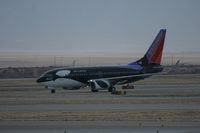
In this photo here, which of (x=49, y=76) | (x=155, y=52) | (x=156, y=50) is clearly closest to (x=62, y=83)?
(x=49, y=76)

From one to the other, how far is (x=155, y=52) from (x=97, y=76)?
969 centimetres

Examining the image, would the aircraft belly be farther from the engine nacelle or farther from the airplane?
the engine nacelle

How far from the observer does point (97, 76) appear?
69.2 m

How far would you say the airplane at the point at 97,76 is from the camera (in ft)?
222

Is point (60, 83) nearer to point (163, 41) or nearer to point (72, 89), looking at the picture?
point (72, 89)

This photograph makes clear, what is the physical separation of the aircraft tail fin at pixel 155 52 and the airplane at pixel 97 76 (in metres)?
0.40

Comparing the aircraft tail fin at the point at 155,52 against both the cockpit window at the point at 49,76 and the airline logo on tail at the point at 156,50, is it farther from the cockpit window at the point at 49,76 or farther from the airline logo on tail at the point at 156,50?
the cockpit window at the point at 49,76

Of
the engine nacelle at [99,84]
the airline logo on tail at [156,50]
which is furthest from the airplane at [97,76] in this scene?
the airline logo on tail at [156,50]

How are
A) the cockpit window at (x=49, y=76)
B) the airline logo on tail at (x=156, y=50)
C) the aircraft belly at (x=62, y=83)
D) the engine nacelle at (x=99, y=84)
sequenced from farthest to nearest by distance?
the airline logo on tail at (x=156, y=50) < the cockpit window at (x=49, y=76) < the aircraft belly at (x=62, y=83) < the engine nacelle at (x=99, y=84)

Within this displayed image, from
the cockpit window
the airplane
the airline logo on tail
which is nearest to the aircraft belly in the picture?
the airplane

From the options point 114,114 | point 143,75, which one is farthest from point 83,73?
point 114,114

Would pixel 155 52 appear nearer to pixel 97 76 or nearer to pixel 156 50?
pixel 156 50

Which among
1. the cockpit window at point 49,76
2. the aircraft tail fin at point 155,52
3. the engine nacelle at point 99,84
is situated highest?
the aircraft tail fin at point 155,52

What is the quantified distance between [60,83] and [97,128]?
151ft
